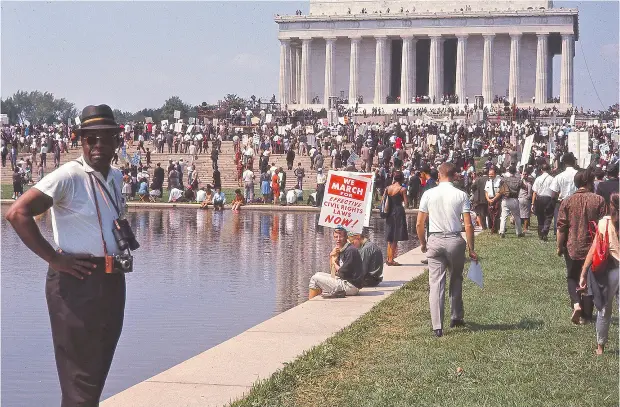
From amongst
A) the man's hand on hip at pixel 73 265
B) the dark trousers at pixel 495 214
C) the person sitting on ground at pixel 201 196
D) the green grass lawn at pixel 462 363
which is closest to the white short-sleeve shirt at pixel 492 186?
the dark trousers at pixel 495 214

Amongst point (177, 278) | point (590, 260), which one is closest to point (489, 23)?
point (177, 278)

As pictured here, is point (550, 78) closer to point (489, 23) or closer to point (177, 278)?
point (489, 23)

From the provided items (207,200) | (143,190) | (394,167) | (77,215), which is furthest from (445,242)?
(394,167)

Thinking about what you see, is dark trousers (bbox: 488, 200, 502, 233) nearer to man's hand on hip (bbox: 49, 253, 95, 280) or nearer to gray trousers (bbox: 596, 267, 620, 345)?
gray trousers (bbox: 596, 267, 620, 345)

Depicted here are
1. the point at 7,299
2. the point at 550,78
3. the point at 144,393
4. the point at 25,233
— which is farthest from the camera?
the point at 550,78

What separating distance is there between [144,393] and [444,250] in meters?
3.88

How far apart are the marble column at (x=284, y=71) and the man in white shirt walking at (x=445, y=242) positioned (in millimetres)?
88116

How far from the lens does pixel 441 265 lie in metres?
11.5

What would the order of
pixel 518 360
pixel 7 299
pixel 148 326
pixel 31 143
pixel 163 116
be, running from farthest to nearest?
pixel 163 116
pixel 31 143
pixel 7 299
pixel 148 326
pixel 518 360

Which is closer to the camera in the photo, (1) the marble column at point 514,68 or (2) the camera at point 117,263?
(2) the camera at point 117,263

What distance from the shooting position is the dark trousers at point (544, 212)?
24062 mm

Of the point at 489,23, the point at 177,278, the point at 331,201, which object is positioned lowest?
the point at 177,278

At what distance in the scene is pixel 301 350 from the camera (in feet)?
34.7

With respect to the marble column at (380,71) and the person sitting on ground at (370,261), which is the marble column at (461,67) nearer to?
the marble column at (380,71)
